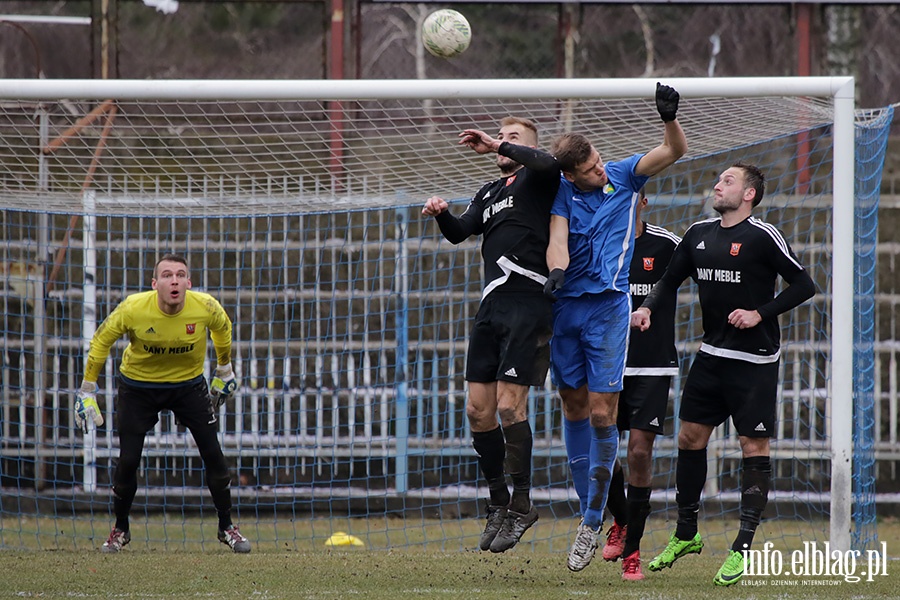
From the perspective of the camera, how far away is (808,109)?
7387mm

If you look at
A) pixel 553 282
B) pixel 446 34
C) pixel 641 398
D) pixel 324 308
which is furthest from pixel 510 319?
pixel 324 308

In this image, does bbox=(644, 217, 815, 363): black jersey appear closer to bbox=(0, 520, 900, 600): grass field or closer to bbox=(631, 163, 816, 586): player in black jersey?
bbox=(631, 163, 816, 586): player in black jersey

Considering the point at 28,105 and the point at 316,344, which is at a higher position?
the point at 28,105

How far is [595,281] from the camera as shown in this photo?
5914 mm

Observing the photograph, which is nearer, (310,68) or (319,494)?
(319,494)

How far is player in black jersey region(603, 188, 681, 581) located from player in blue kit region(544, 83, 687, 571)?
1.58 feet

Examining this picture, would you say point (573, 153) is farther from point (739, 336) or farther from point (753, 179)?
point (739, 336)

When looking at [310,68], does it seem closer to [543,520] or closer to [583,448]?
[543,520]

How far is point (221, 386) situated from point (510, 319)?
9.48ft

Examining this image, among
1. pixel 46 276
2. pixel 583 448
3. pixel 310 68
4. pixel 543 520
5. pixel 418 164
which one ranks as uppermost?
pixel 310 68

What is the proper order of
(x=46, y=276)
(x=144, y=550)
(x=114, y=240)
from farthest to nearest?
1. (x=114, y=240)
2. (x=46, y=276)
3. (x=144, y=550)

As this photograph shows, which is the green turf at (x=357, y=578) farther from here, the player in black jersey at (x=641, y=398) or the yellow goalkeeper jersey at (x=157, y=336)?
the yellow goalkeeper jersey at (x=157, y=336)

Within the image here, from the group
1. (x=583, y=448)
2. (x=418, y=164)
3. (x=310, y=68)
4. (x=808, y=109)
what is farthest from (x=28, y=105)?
(x=310, y=68)

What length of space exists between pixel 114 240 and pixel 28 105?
11.0 feet
